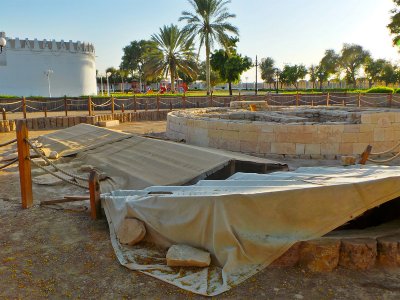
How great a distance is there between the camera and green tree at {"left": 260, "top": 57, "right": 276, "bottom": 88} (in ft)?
220

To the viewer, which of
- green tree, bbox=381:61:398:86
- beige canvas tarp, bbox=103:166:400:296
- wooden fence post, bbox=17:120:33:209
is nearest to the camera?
beige canvas tarp, bbox=103:166:400:296

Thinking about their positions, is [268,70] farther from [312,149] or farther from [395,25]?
[312,149]

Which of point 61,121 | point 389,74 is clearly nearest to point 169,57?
point 61,121

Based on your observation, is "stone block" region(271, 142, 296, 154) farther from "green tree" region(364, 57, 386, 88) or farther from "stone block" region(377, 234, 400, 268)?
"green tree" region(364, 57, 386, 88)

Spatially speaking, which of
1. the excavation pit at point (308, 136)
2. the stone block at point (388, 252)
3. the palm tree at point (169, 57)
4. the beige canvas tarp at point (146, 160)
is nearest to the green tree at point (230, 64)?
the palm tree at point (169, 57)

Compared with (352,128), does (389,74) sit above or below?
Answer: above

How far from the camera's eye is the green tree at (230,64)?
35.5 m

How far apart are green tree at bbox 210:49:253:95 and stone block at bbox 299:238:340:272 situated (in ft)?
108

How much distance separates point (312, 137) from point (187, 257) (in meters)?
5.71

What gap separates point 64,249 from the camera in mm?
4109

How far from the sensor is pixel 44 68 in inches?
1286

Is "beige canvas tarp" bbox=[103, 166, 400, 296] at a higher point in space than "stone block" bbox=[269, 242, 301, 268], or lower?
higher

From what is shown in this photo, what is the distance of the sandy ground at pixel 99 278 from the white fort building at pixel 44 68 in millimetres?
30566

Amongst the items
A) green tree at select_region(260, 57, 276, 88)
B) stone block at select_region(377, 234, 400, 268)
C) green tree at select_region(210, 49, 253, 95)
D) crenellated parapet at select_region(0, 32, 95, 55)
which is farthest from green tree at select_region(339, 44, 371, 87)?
stone block at select_region(377, 234, 400, 268)
